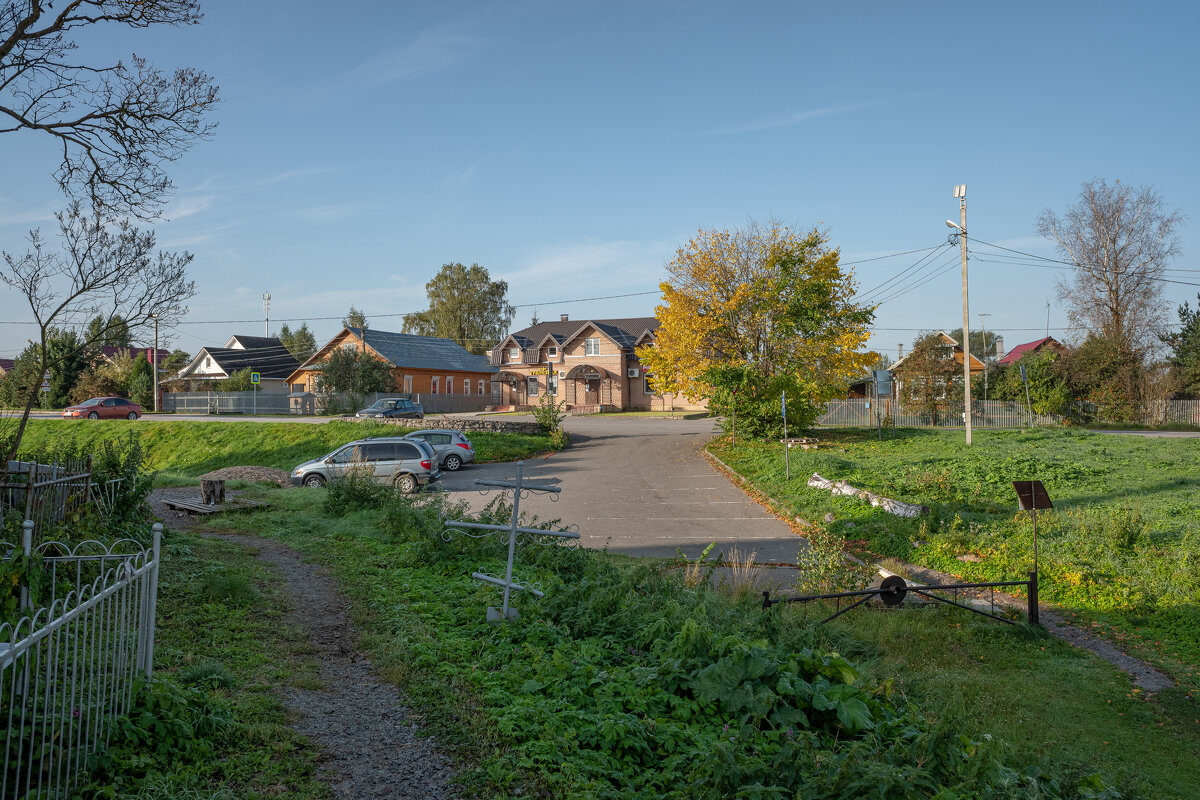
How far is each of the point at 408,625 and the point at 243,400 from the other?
51.2 metres

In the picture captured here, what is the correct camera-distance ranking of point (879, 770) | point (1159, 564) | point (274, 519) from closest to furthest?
point (879, 770), point (1159, 564), point (274, 519)

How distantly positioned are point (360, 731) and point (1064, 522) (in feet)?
47.6

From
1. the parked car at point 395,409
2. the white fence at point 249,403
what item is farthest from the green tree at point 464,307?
the parked car at point 395,409

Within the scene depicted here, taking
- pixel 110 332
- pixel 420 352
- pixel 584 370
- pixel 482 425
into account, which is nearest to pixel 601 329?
pixel 584 370

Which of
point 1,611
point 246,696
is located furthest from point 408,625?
point 1,611

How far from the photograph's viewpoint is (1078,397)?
4497cm

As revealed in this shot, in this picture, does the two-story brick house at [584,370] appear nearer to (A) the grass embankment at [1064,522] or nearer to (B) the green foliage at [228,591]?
(A) the grass embankment at [1064,522]

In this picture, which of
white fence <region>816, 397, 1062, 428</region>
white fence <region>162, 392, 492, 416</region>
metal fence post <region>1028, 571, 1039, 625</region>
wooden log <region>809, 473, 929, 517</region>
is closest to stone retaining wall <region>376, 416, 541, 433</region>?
wooden log <region>809, 473, 929, 517</region>

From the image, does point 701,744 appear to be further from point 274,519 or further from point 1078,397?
point 1078,397

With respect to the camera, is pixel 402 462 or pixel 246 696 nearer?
pixel 246 696

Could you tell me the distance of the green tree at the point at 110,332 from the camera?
10.0 meters

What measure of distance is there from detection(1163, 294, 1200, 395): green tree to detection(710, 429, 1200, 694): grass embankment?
26.6 meters

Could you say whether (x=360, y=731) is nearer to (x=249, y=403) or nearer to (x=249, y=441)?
(x=249, y=441)

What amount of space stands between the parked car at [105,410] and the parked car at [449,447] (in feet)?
81.7
